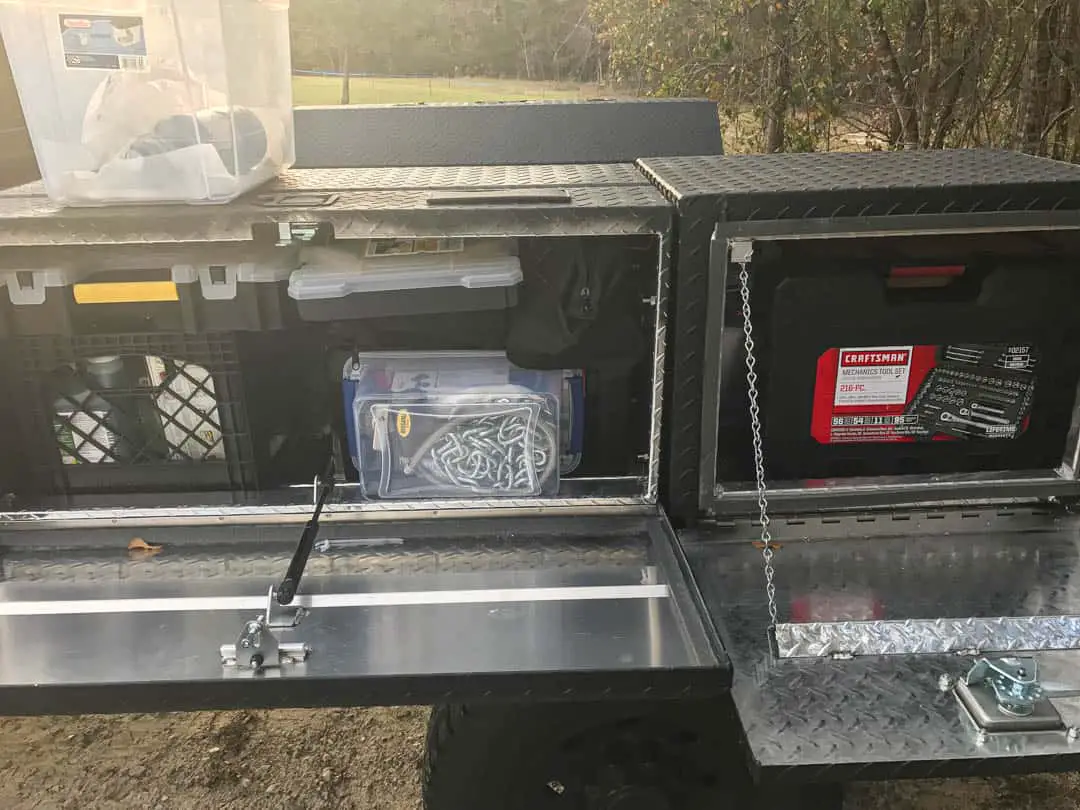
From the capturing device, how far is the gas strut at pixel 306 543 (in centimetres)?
163

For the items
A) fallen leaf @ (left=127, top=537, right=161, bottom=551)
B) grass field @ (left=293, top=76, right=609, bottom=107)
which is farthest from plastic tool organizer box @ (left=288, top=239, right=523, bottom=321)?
grass field @ (left=293, top=76, right=609, bottom=107)

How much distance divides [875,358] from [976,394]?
275mm

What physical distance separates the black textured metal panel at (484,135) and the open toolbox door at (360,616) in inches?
49.2

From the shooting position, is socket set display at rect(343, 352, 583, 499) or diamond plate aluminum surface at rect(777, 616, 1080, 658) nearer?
diamond plate aluminum surface at rect(777, 616, 1080, 658)

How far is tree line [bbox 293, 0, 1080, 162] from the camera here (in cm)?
510

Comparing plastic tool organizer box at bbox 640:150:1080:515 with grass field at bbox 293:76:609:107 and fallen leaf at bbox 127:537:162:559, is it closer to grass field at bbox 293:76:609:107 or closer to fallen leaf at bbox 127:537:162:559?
fallen leaf at bbox 127:537:162:559

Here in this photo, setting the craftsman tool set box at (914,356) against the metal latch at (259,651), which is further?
the craftsman tool set box at (914,356)

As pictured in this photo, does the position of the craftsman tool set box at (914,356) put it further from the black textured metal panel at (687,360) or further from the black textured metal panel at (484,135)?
the black textured metal panel at (484,135)

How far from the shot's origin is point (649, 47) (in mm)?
6688

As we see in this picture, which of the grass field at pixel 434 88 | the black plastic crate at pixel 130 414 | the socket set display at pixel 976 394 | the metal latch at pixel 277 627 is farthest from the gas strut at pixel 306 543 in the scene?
the grass field at pixel 434 88

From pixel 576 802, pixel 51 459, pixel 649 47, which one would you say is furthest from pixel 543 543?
pixel 649 47

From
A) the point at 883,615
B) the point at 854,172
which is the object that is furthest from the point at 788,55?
the point at 883,615

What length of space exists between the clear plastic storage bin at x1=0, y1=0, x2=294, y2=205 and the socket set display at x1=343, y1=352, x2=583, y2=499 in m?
0.57

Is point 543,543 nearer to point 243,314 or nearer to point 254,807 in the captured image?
point 243,314
